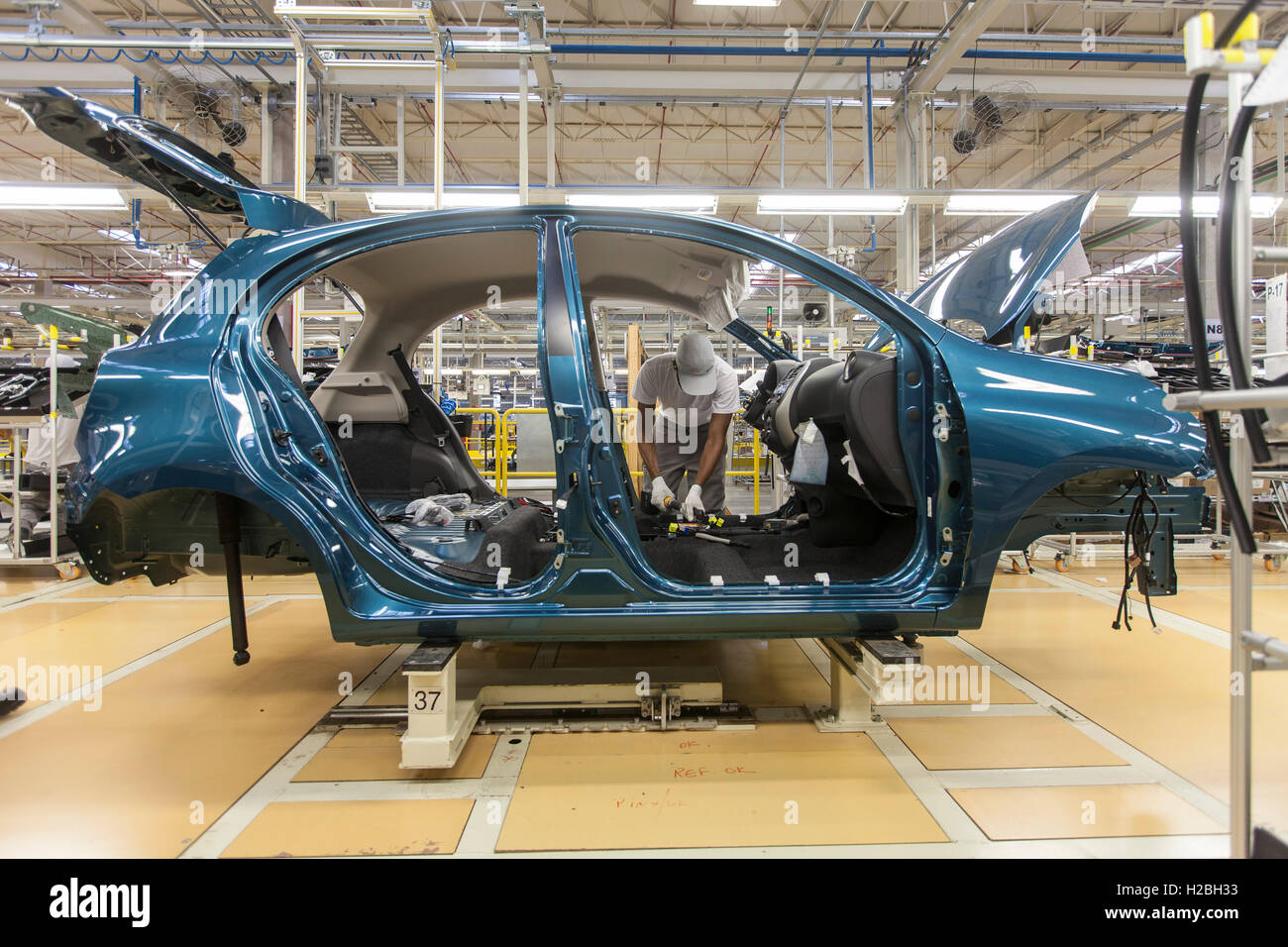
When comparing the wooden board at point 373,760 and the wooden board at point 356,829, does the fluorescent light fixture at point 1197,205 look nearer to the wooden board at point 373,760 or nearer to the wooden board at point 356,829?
the wooden board at point 373,760

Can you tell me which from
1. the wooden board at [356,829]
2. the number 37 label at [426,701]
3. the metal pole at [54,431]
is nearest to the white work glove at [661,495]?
the number 37 label at [426,701]

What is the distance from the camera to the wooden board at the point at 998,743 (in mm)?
1964

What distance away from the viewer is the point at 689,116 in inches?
330

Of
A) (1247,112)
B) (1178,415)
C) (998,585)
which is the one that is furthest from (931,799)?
(998,585)

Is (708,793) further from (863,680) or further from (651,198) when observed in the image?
(651,198)

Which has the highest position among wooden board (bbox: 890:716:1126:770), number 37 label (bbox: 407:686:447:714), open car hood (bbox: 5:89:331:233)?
open car hood (bbox: 5:89:331:233)

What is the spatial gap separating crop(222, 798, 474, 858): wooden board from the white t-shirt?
8.85ft

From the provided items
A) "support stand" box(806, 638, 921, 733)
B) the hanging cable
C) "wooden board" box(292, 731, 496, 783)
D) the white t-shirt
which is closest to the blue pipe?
the white t-shirt

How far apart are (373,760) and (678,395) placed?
2.74 m

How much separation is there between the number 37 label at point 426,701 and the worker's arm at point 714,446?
213 centimetres

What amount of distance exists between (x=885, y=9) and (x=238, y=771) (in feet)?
28.5

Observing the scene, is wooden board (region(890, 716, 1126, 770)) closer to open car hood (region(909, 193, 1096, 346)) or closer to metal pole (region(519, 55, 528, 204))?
open car hood (region(909, 193, 1096, 346))

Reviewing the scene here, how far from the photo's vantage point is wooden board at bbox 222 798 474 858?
5.04 ft

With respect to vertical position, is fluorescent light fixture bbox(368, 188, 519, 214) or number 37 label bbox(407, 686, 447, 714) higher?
fluorescent light fixture bbox(368, 188, 519, 214)
